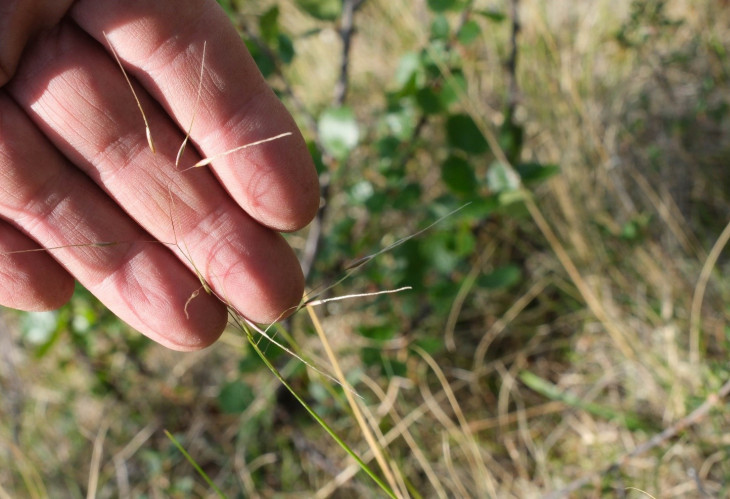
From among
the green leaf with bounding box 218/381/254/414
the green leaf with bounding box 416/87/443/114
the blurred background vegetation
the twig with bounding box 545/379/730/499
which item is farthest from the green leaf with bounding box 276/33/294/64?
the twig with bounding box 545/379/730/499

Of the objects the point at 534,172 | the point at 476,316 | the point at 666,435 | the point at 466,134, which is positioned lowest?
the point at 476,316

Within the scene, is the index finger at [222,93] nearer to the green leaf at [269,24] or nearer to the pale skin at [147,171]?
the pale skin at [147,171]

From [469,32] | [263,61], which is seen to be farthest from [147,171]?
[469,32]

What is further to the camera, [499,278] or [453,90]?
[499,278]

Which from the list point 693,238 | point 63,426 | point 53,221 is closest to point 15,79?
point 53,221

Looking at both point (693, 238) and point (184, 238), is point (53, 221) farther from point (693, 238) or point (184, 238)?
point (693, 238)

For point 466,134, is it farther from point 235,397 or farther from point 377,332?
point 235,397
